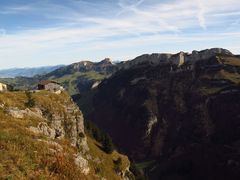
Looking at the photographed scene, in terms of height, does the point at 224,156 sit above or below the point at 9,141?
below

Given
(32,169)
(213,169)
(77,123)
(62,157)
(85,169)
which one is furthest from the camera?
(213,169)

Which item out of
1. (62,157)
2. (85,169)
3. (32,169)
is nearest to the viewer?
(32,169)

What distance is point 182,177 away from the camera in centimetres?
18688

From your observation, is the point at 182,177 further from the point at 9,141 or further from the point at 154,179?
the point at 9,141

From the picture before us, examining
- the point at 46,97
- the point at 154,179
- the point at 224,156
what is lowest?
the point at 154,179

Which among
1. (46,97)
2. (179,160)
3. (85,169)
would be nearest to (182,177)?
(179,160)

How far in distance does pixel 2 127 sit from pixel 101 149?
100 metres

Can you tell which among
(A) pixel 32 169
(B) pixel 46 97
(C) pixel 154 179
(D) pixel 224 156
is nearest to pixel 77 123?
(B) pixel 46 97

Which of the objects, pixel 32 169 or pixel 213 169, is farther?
pixel 213 169

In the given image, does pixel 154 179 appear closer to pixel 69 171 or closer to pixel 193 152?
pixel 193 152

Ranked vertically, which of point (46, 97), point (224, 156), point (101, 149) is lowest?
point (224, 156)

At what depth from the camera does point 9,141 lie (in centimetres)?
3922

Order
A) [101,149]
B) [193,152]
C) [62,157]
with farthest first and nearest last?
[193,152], [101,149], [62,157]

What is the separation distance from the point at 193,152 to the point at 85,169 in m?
163
